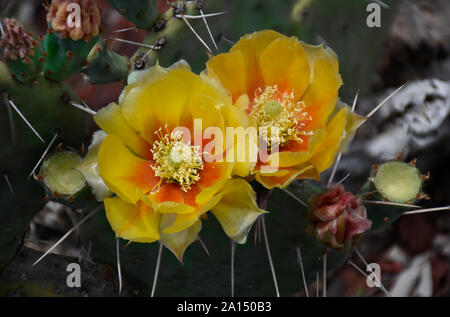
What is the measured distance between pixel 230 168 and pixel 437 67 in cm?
131

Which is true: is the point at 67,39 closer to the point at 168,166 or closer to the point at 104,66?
the point at 104,66

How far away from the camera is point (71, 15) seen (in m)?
0.86

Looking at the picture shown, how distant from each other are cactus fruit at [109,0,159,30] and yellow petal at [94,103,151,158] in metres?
0.29

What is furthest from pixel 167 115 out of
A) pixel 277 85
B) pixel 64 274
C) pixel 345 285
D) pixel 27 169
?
pixel 345 285

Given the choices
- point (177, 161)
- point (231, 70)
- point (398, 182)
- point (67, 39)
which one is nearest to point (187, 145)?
point (177, 161)

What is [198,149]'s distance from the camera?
0.92 m

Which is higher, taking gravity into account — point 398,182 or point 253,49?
point 253,49

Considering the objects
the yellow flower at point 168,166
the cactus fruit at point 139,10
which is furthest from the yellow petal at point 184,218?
the cactus fruit at point 139,10

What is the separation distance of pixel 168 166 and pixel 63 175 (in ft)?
0.69

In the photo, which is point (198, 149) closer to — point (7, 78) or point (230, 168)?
point (230, 168)

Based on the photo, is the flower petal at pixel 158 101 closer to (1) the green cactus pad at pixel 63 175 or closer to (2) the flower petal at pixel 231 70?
(2) the flower petal at pixel 231 70

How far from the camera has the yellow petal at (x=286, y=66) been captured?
917 mm

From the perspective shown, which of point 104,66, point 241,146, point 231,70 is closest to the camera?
point 241,146

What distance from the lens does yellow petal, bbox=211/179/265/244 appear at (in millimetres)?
834
